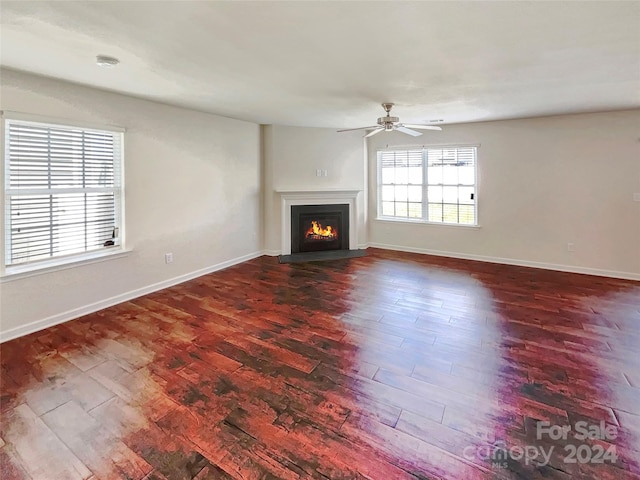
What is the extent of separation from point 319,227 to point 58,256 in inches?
159

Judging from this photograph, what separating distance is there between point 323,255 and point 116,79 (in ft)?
13.2

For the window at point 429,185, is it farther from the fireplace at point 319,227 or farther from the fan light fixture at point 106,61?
the fan light fixture at point 106,61

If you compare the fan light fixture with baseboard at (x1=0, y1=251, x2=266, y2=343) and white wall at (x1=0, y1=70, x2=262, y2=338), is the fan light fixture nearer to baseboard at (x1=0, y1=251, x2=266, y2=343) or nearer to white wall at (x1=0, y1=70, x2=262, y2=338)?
white wall at (x1=0, y1=70, x2=262, y2=338)

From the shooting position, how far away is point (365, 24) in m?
2.11

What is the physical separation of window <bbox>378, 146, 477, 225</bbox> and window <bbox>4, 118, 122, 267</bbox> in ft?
15.6

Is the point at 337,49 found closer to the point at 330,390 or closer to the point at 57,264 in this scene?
the point at 330,390

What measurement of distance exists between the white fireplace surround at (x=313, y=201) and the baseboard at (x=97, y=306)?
1.19m

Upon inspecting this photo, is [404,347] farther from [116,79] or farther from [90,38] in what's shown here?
[116,79]

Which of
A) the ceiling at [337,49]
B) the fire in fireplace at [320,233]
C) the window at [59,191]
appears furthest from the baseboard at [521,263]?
the window at [59,191]

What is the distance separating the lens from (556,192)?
5.09 m

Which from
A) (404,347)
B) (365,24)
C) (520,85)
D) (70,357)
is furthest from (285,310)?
(520,85)

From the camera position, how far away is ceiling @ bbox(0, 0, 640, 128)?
1.95 meters

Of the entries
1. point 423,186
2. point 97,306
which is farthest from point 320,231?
point 97,306

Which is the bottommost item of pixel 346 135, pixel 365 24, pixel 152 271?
pixel 152 271
